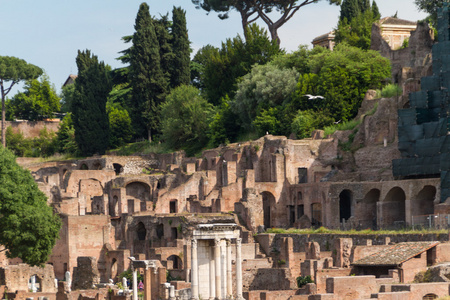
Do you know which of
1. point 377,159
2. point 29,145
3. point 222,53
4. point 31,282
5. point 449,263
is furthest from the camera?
point 29,145

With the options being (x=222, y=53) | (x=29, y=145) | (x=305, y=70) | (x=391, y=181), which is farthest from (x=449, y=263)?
(x=29, y=145)

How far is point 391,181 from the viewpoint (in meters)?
68.1

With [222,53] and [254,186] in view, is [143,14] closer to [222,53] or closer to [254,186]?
[222,53]

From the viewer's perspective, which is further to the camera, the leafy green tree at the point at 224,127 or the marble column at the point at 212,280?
the leafy green tree at the point at 224,127

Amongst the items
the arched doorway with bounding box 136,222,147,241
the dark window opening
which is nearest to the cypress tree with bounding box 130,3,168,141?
the dark window opening

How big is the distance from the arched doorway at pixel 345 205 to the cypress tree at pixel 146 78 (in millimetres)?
23243

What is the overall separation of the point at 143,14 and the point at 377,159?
2648 centimetres

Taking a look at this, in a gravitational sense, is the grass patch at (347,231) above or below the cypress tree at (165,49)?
below

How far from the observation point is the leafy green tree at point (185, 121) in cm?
8800

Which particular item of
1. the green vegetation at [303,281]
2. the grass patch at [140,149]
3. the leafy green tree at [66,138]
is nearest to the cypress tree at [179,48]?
the grass patch at [140,149]

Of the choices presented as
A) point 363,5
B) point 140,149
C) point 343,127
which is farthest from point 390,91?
point 140,149

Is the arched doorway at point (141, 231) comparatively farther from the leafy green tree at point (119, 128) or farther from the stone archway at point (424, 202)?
the leafy green tree at point (119, 128)

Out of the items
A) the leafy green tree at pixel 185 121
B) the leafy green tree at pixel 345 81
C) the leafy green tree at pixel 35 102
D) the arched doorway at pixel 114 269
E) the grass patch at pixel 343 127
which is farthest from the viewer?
the leafy green tree at pixel 35 102

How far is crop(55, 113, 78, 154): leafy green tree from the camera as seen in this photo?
315 feet
